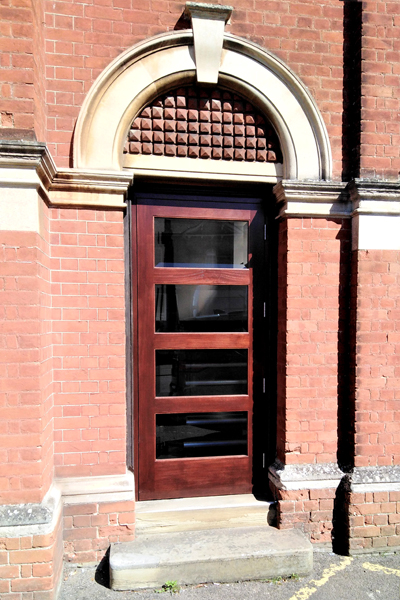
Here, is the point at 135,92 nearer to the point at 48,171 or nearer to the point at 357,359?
the point at 48,171

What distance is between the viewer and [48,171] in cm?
268

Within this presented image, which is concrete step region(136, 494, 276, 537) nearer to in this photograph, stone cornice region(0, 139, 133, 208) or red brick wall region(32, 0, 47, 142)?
stone cornice region(0, 139, 133, 208)

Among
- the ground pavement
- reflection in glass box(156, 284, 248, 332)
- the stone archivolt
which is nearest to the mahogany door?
reflection in glass box(156, 284, 248, 332)

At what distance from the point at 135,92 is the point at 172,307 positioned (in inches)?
66.7

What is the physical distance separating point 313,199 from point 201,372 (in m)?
1.73

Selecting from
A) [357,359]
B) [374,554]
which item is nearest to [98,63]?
[357,359]

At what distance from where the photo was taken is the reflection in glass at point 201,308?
3316 millimetres

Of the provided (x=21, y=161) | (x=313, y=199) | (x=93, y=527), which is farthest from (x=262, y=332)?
(x=21, y=161)

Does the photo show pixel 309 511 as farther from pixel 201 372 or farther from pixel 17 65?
pixel 17 65

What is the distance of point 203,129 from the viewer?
3176 mm

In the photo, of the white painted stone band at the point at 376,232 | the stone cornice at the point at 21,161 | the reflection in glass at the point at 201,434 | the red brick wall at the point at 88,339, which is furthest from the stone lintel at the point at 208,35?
the reflection in glass at the point at 201,434

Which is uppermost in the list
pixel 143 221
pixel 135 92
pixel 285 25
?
pixel 285 25

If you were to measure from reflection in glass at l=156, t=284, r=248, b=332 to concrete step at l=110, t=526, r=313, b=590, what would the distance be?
5.37 feet

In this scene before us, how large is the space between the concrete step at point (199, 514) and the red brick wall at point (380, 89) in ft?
9.51
